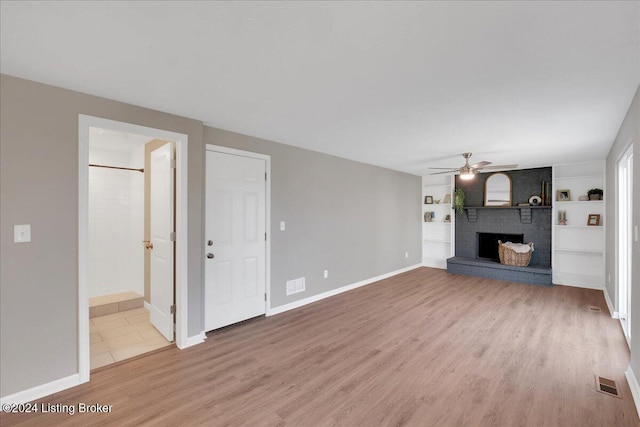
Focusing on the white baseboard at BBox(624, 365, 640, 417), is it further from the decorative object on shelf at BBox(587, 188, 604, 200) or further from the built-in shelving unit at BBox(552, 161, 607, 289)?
the decorative object on shelf at BBox(587, 188, 604, 200)

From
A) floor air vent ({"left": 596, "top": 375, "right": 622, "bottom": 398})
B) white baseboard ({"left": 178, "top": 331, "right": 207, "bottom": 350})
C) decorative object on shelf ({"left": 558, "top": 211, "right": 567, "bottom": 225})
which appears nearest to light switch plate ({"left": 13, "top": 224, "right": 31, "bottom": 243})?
white baseboard ({"left": 178, "top": 331, "right": 207, "bottom": 350})

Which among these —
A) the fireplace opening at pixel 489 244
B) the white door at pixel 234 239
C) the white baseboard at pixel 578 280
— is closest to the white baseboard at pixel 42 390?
the white door at pixel 234 239

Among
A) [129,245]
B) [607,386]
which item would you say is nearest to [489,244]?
[607,386]

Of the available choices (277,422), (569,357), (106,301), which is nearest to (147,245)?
(106,301)

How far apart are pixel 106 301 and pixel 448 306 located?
4.92m

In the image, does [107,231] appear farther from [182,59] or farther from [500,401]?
[500,401]

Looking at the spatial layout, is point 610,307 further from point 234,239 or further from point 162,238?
point 162,238

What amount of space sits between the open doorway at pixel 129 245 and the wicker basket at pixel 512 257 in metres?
6.11

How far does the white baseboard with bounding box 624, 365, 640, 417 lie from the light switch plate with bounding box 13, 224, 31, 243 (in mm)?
4569

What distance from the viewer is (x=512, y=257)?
19.1ft

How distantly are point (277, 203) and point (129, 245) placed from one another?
259 cm

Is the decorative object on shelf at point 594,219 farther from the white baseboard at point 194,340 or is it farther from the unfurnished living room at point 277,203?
the white baseboard at point 194,340

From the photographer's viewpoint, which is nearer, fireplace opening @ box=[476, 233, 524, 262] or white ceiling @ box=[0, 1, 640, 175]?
white ceiling @ box=[0, 1, 640, 175]

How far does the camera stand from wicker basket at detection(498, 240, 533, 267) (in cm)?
571
